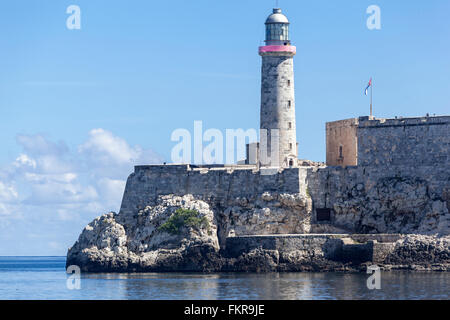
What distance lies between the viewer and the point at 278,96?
58.3 metres

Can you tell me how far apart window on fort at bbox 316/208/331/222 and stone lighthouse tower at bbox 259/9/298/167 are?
129 inches

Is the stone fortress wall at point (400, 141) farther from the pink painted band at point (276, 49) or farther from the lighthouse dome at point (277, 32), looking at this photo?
the lighthouse dome at point (277, 32)

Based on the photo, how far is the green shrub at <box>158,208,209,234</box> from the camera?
56.2m

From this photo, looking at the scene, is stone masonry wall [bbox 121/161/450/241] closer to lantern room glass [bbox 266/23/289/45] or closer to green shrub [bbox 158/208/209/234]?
green shrub [bbox 158/208/209/234]

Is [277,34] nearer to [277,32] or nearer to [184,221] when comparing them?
[277,32]

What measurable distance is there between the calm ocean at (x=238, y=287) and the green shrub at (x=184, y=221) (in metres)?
2.67

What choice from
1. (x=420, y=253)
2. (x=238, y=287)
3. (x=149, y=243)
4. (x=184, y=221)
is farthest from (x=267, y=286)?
(x=149, y=243)

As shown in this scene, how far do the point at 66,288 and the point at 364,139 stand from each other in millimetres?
16577

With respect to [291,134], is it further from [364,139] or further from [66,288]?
[66,288]

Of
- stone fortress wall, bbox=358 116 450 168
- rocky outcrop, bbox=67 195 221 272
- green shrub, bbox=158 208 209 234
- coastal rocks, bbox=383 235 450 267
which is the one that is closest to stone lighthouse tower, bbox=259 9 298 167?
stone fortress wall, bbox=358 116 450 168

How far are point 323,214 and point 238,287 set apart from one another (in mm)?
11976

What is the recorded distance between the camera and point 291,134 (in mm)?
58719

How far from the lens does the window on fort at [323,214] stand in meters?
56.8
